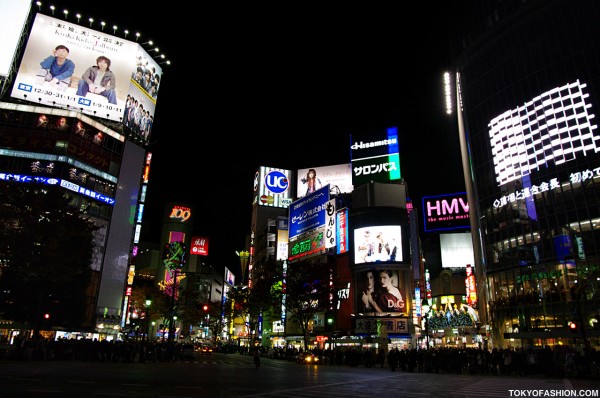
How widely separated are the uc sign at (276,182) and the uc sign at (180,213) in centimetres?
4038

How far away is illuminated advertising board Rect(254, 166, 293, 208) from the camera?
308 ft

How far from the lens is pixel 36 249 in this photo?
31359 millimetres

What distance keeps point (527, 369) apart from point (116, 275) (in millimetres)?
48435

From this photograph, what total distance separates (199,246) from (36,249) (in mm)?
93739

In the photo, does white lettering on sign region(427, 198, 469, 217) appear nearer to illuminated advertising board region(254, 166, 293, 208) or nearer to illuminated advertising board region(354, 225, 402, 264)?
illuminated advertising board region(354, 225, 402, 264)

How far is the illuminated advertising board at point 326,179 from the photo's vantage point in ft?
258

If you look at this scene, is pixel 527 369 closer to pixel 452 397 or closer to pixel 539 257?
pixel 452 397

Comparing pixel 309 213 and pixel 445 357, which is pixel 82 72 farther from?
pixel 445 357

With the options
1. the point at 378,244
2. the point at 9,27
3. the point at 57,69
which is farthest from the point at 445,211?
the point at 9,27

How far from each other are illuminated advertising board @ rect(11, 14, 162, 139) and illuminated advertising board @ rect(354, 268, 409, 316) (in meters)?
37.6

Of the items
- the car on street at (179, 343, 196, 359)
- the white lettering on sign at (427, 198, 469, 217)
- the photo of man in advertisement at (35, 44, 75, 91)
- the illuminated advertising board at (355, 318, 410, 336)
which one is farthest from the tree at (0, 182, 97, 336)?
the white lettering on sign at (427, 198, 469, 217)

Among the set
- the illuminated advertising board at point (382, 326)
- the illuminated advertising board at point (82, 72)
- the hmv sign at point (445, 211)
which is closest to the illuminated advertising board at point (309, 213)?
the illuminated advertising board at point (382, 326)

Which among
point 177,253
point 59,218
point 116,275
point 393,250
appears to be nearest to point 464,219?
point 393,250

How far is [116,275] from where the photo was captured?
54.3 meters
